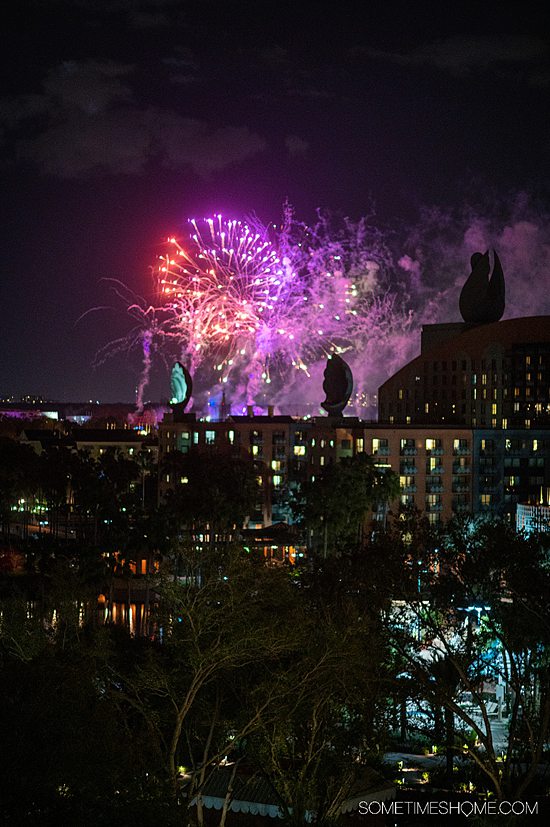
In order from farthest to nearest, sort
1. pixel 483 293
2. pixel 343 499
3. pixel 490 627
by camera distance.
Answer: pixel 483 293, pixel 343 499, pixel 490 627

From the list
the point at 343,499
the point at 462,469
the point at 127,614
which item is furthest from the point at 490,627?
the point at 462,469

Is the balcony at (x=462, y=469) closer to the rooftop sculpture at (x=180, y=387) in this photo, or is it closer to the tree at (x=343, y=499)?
the tree at (x=343, y=499)

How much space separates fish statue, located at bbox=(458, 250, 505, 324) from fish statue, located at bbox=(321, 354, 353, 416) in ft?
162

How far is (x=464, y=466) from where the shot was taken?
111562 mm

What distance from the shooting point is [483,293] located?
163 m

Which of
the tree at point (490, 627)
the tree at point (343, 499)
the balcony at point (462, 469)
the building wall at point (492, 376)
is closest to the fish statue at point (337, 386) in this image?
the balcony at point (462, 469)

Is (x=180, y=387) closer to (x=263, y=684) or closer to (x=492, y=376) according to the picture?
(x=492, y=376)

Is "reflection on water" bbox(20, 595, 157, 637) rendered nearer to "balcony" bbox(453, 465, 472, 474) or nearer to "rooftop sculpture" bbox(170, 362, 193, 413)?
"balcony" bbox(453, 465, 472, 474)

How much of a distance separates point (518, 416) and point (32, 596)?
302ft

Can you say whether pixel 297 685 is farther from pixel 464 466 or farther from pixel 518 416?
pixel 518 416

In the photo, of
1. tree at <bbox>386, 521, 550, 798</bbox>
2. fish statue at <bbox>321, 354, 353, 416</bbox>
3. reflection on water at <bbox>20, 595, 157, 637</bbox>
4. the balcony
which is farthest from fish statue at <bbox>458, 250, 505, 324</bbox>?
Result: tree at <bbox>386, 521, 550, 798</bbox>

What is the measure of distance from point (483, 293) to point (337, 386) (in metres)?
52.1

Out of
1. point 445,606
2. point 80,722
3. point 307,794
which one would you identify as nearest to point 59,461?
point 445,606

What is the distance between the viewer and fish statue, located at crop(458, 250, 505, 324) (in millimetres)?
163000
